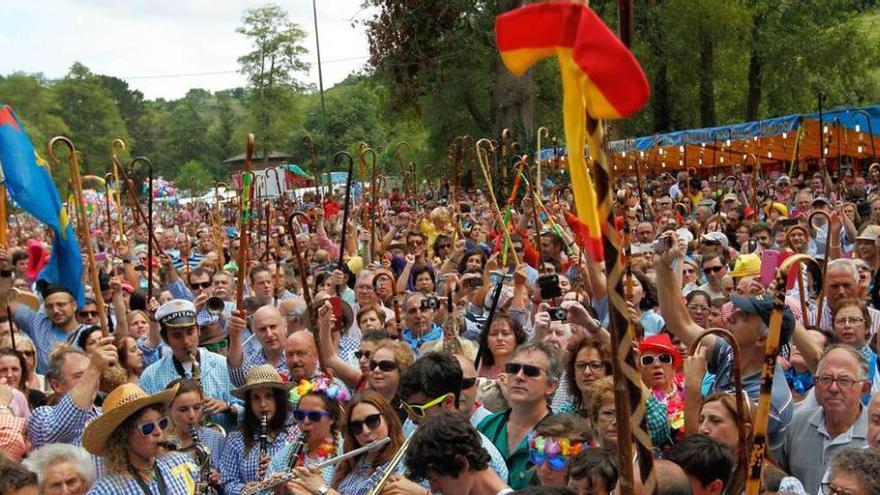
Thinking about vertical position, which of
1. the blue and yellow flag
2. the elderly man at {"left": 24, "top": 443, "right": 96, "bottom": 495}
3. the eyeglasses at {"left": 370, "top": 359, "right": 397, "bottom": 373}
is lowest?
the elderly man at {"left": 24, "top": 443, "right": 96, "bottom": 495}

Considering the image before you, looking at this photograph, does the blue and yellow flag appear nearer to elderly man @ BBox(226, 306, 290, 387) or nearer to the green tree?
elderly man @ BBox(226, 306, 290, 387)

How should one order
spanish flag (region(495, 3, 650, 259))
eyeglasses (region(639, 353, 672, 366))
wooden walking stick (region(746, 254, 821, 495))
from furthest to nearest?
eyeglasses (region(639, 353, 672, 366)), wooden walking stick (region(746, 254, 821, 495)), spanish flag (region(495, 3, 650, 259))

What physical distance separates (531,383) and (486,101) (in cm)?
3306

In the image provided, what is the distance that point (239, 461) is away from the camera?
19.8ft

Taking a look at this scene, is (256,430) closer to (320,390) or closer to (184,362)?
(320,390)

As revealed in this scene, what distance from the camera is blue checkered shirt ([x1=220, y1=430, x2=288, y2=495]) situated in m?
5.93

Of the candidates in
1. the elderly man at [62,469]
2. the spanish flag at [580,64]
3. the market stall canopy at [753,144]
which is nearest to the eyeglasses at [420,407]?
the elderly man at [62,469]

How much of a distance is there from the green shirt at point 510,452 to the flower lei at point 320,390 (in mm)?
719

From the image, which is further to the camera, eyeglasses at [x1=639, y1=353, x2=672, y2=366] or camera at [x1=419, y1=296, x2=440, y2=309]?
camera at [x1=419, y1=296, x2=440, y2=309]

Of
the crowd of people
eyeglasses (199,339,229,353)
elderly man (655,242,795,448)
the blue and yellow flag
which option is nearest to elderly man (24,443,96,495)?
the crowd of people

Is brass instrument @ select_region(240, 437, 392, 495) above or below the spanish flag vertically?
below

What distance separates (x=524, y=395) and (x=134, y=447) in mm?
1796

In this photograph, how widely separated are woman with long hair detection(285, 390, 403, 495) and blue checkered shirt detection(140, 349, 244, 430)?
204 centimetres

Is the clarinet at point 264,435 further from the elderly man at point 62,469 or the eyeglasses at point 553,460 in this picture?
the eyeglasses at point 553,460
